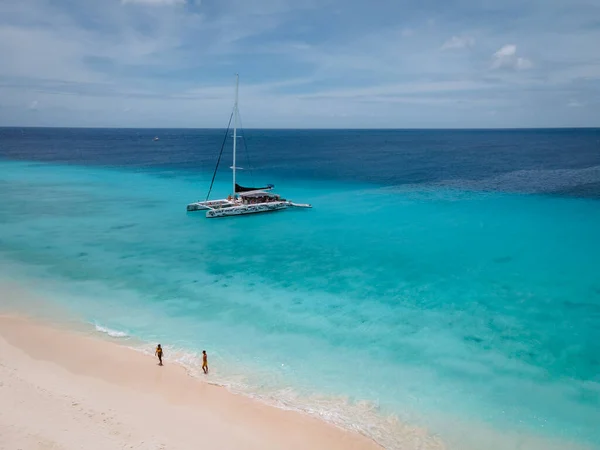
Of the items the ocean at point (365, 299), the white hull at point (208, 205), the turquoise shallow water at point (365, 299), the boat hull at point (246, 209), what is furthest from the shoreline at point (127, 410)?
the white hull at point (208, 205)

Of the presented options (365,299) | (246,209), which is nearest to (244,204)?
(246,209)

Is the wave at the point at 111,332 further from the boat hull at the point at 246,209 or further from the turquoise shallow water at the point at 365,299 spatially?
the boat hull at the point at 246,209

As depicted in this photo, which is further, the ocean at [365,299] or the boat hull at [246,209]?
the boat hull at [246,209]

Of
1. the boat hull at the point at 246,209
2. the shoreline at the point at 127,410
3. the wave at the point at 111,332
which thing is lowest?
the shoreline at the point at 127,410

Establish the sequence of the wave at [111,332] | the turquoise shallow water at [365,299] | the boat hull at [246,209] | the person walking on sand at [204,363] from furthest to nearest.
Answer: the boat hull at [246,209]
the wave at [111,332]
the person walking on sand at [204,363]
the turquoise shallow water at [365,299]

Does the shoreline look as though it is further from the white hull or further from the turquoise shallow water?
the white hull

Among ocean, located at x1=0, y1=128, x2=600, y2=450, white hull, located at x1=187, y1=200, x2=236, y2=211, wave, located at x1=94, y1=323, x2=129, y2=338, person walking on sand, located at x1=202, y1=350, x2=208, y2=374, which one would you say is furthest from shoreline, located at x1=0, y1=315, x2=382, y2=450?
white hull, located at x1=187, y1=200, x2=236, y2=211
